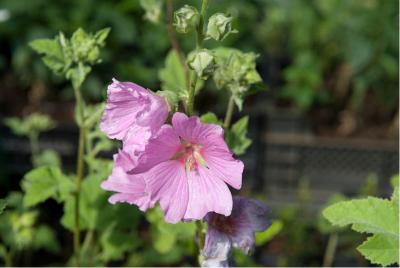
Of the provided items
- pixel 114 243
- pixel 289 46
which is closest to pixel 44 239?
pixel 114 243

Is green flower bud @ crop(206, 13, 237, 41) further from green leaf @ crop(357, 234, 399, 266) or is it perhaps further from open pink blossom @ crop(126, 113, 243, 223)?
green leaf @ crop(357, 234, 399, 266)

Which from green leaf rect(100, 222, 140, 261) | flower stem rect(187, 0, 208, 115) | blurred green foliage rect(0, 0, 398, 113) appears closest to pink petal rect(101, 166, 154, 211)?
flower stem rect(187, 0, 208, 115)

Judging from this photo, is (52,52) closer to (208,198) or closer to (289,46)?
(208,198)

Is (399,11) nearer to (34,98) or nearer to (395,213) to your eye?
(34,98)

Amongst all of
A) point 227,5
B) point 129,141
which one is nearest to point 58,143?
point 227,5

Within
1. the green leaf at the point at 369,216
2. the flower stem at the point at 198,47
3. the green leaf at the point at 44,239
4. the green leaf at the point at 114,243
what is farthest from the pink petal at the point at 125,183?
the green leaf at the point at 44,239

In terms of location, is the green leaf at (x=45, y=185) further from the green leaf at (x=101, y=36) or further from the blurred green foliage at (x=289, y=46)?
the blurred green foliage at (x=289, y=46)
